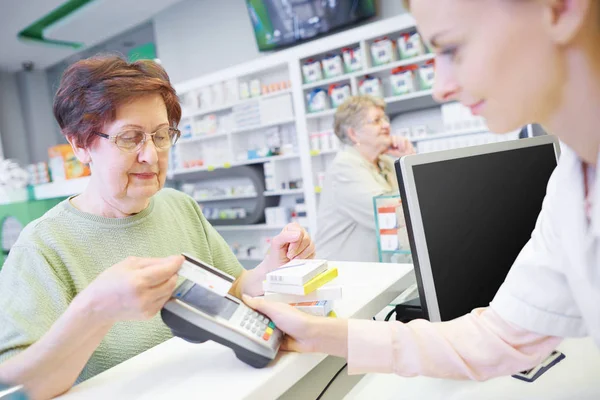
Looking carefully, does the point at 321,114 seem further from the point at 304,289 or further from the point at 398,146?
the point at 304,289

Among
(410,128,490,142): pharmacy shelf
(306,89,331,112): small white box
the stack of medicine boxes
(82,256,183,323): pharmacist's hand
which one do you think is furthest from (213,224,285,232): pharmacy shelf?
(82,256,183,323): pharmacist's hand

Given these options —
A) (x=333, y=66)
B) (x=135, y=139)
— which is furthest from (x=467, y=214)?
A: (x=333, y=66)

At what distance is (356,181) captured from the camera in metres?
2.48

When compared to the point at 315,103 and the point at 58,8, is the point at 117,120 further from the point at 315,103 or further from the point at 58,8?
the point at 58,8

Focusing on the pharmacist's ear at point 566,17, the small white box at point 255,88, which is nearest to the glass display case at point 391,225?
the pharmacist's ear at point 566,17

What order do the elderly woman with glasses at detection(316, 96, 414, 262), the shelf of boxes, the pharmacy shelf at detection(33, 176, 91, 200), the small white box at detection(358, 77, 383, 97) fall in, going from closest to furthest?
the elderly woman with glasses at detection(316, 96, 414, 262) → the pharmacy shelf at detection(33, 176, 91, 200) → the shelf of boxes → the small white box at detection(358, 77, 383, 97)

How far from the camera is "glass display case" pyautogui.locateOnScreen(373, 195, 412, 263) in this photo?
145 centimetres

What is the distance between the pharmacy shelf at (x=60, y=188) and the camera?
3.07 meters

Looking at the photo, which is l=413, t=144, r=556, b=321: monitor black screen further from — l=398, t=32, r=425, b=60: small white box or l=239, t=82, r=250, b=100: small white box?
l=239, t=82, r=250, b=100: small white box

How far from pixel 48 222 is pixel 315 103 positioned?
149 inches

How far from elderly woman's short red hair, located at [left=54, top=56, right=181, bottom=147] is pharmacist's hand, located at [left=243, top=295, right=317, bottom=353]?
2.07 ft

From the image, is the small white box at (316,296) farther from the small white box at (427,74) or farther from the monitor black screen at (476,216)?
the small white box at (427,74)

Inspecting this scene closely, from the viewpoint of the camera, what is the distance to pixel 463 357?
32.2 inches

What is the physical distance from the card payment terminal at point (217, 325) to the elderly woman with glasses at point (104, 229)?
144mm
